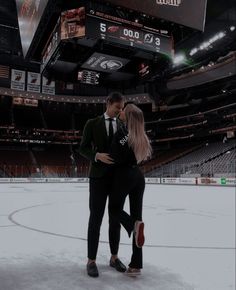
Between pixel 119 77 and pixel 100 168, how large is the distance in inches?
160

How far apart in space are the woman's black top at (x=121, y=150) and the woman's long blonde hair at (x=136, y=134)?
0.03 meters

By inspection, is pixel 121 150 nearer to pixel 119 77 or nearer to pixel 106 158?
pixel 106 158

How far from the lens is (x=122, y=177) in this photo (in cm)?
229

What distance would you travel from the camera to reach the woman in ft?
7.37

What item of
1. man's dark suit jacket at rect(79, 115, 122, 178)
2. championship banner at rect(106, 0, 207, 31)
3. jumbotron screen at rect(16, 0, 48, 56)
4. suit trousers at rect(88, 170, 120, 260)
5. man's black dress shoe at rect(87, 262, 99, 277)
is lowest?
man's black dress shoe at rect(87, 262, 99, 277)

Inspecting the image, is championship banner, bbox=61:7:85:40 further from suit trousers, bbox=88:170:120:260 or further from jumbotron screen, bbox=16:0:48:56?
suit trousers, bbox=88:170:120:260

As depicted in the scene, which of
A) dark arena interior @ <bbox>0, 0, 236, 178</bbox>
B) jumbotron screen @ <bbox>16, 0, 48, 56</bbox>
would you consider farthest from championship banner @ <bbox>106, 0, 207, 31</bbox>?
jumbotron screen @ <bbox>16, 0, 48, 56</bbox>

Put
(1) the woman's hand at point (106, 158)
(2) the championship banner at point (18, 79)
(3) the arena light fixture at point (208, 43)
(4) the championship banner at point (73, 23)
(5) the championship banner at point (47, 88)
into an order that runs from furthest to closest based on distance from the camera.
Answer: (5) the championship banner at point (47, 88), (2) the championship banner at point (18, 79), (3) the arena light fixture at point (208, 43), (4) the championship banner at point (73, 23), (1) the woman's hand at point (106, 158)

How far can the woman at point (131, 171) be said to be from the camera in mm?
2248

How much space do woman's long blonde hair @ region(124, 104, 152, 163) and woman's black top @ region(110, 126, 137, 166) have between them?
0.10 feet

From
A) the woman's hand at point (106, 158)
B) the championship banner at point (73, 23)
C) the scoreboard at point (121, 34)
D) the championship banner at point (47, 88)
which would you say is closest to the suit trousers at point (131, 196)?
the woman's hand at point (106, 158)

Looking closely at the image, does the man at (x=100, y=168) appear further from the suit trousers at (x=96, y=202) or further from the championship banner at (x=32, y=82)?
the championship banner at (x=32, y=82)

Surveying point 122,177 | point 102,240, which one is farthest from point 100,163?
point 102,240

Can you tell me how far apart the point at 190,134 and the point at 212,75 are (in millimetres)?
6408
